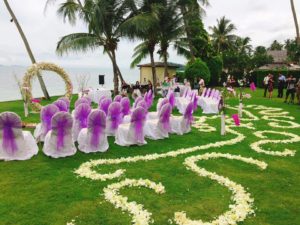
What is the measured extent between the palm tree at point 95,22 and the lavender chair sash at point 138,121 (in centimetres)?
1336

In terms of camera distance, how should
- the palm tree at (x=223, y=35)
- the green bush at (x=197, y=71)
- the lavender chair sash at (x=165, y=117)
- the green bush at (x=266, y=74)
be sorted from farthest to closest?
the palm tree at (x=223, y=35)
the green bush at (x=266, y=74)
the green bush at (x=197, y=71)
the lavender chair sash at (x=165, y=117)

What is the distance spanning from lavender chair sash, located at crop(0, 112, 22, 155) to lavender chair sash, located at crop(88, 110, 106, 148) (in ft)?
5.61

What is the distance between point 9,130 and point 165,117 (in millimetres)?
4637

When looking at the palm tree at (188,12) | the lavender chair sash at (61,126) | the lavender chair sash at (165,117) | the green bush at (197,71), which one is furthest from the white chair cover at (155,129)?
the green bush at (197,71)

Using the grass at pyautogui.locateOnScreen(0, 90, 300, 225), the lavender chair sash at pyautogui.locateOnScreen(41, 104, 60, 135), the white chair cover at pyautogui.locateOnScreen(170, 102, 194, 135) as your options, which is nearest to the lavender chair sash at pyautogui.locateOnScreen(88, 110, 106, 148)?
the grass at pyautogui.locateOnScreen(0, 90, 300, 225)

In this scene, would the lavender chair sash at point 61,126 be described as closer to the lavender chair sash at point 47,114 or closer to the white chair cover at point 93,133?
the white chair cover at point 93,133

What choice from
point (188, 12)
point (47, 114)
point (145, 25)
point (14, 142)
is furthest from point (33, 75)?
point (188, 12)

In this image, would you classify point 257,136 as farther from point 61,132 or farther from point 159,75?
point 159,75

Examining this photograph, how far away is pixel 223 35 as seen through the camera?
54.8 metres

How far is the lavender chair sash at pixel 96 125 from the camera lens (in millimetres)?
8336

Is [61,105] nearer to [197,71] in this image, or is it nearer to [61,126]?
[61,126]

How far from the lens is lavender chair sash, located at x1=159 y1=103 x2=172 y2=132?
10.2 meters

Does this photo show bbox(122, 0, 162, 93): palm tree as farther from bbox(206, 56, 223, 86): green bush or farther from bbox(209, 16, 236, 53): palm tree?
bbox(209, 16, 236, 53): palm tree

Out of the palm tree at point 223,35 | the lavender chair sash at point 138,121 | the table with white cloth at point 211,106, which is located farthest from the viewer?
the palm tree at point 223,35
